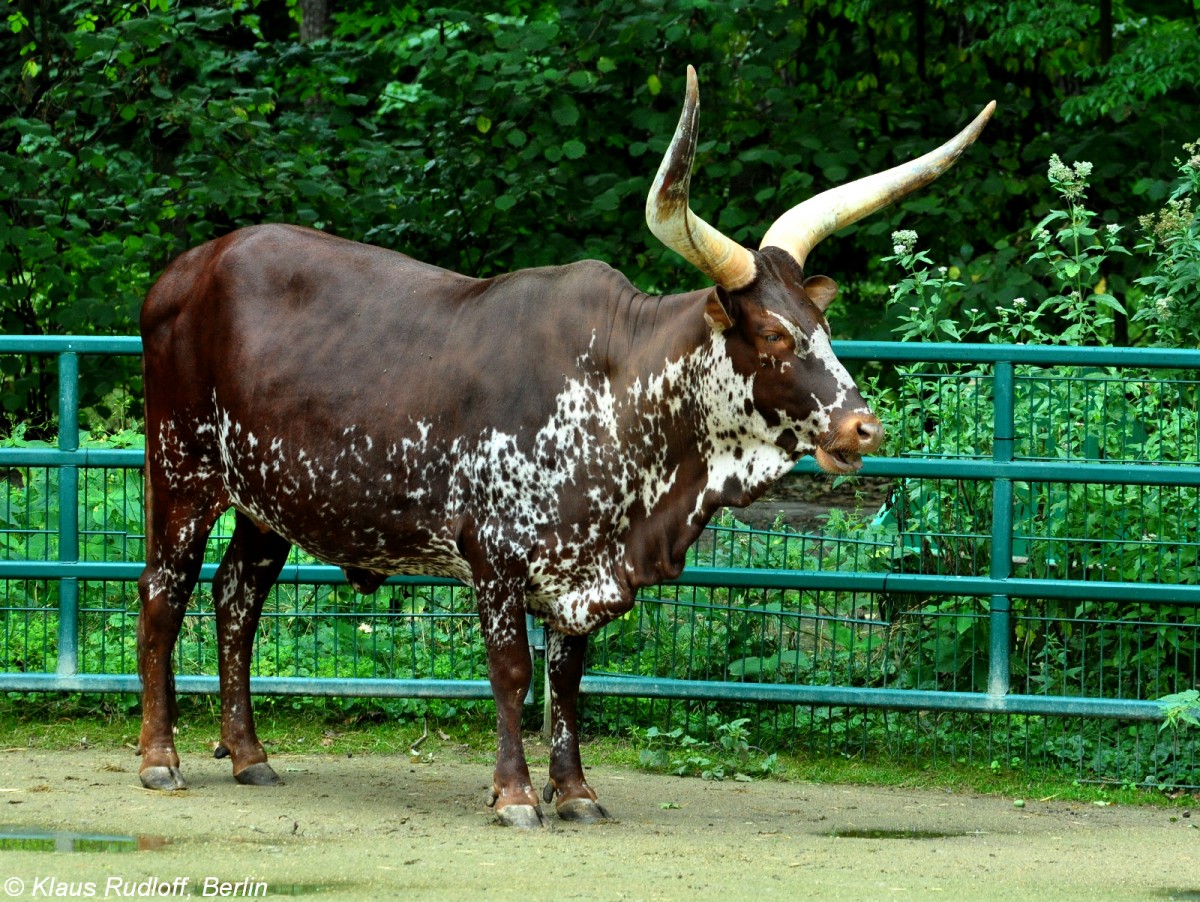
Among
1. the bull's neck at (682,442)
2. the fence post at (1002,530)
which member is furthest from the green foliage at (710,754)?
the bull's neck at (682,442)

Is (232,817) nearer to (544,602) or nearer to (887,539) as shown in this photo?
(544,602)

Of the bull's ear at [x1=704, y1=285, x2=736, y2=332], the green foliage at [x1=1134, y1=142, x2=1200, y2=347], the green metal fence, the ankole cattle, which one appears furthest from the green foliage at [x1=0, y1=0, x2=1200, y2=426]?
the bull's ear at [x1=704, y1=285, x2=736, y2=332]

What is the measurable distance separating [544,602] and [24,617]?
106 inches

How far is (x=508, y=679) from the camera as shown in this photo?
227 inches

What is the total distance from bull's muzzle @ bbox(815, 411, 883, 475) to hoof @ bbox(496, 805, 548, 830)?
5.03 ft

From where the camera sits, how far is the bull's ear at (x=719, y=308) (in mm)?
5555

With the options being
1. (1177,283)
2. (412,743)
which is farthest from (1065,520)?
(412,743)

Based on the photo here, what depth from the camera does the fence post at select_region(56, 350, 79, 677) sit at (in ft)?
22.9

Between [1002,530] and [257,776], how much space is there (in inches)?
119

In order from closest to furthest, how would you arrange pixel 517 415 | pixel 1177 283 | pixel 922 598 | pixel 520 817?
Answer: pixel 520 817
pixel 517 415
pixel 922 598
pixel 1177 283

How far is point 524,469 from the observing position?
18.8ft

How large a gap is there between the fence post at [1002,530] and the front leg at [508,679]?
Result: 6.39 feet

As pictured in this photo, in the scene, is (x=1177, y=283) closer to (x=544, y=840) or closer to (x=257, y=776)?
(x=544, y=840)

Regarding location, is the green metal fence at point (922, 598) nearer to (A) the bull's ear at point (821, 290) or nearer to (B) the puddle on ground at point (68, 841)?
(A) the bull's ear at point (821, 290)
